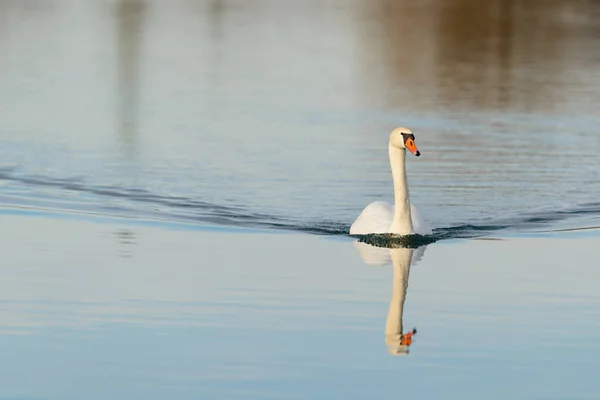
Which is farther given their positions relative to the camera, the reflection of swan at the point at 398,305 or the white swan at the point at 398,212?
the white swan at the point at 398,212

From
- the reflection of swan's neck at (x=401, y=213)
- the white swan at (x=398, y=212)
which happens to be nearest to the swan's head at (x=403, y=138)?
the white swan at (x=398, y=212)

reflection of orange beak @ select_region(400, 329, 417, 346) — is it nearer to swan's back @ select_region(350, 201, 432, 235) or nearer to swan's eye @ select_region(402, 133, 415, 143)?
swan's back @ select_region(350, 201, 432, 235)

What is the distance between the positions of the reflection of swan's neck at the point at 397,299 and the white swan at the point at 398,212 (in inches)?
16.0

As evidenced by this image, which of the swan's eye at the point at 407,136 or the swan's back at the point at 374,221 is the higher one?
the swan's eye at the point at 407,136

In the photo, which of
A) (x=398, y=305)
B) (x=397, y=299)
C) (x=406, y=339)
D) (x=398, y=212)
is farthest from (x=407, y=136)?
(x=406, y=339)

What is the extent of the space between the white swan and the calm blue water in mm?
326

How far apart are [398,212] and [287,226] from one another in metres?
1.92

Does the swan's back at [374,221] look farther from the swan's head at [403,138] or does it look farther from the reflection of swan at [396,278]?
the swan's head at [403,138]

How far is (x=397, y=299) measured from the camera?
554 inches

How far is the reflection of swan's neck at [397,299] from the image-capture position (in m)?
12.3

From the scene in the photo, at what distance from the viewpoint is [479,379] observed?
1105 centimetres

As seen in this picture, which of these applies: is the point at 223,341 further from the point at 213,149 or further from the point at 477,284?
the point at 213,149

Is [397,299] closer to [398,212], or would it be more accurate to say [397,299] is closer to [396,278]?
[396,278]

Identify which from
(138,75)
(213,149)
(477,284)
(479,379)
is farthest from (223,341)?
(138,75)
